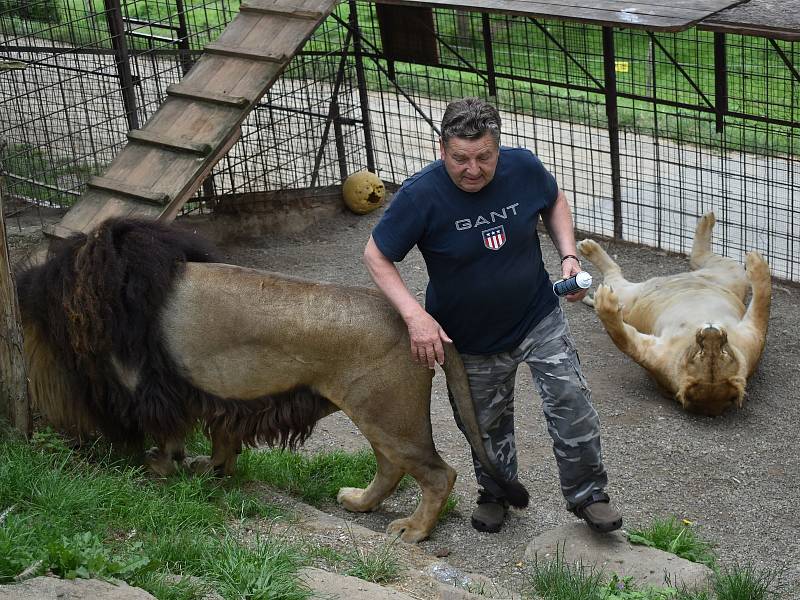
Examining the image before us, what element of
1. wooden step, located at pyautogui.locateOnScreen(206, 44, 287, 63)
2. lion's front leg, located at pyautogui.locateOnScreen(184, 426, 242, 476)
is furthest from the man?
wooden step, located at pyautogui.locateOnScreen(206, 44, 287, 63)

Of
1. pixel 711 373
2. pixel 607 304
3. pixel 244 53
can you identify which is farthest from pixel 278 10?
pixel 711 373

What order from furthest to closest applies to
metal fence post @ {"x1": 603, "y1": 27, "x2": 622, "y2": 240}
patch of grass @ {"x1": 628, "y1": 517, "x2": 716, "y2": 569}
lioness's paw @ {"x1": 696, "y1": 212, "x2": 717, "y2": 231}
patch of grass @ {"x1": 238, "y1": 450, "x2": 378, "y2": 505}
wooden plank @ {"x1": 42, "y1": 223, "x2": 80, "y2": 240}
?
1. metal fence post @ {"x1": 603, "y1": 27, "x2": 622, "y2": 240}
2. lioness's paw @ {"x1": 696, "y1": 212, "x2": 717, "y2": 231}
3. wooden plank @ {"x1": 42, "y1": 223, "x2": 80, "y2": 240}
4. patch of grass @ {"x1": 238, "y1": 450, "x2": 378, "y2": 505}
5. patch of grass @ {"x1": 628, "y1": 517, "x2": 716, "y2": 569}

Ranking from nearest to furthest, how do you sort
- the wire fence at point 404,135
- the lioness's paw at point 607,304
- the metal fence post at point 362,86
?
the lioness's paw at point 607,304 < the wire fence at point 404,135 < the metal fence post at point 362,86

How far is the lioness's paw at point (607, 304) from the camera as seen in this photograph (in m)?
7.44

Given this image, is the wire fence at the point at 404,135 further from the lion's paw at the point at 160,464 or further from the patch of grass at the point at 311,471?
the lion's paw at the point at 160,464

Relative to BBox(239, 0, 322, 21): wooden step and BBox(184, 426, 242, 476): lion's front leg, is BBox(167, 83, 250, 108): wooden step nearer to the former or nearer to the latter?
BBox(239, 0, 322, 21): wooden step

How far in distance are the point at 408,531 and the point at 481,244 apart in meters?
1.56

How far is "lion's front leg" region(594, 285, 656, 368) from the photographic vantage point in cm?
746

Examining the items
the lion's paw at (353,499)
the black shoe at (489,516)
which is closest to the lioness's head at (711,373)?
the black shoe at (489,516)

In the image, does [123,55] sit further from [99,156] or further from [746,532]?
[746,532]

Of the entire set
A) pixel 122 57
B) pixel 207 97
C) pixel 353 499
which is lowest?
pixel 353 499

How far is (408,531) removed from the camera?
5379mm

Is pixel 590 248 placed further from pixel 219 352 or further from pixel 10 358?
pixel 10 358

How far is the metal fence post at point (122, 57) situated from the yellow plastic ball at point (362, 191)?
2.28 metres
